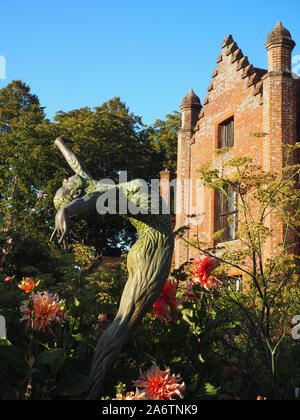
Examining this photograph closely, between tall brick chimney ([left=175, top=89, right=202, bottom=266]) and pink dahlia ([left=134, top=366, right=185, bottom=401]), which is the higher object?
tall brick chimney ([left=175, top=89, right=202, bottom=266])

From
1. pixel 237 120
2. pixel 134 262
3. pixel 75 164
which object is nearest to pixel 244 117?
pixel 237 120

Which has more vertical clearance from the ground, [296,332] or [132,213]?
[132,213]

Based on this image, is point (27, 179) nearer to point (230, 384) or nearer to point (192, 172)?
point (192, 172)

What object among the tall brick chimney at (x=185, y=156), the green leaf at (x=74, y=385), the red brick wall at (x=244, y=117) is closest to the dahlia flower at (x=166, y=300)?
the green leaf at (x=74, y=385)

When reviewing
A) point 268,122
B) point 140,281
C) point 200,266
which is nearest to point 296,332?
point 200,266

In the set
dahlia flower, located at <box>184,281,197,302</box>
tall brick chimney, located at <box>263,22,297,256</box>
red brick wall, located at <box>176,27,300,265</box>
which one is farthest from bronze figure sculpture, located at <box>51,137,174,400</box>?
tall brick chimney, located at <box>263,22,297,256</box>

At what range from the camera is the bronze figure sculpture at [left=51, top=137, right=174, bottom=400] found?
2361 millimetres

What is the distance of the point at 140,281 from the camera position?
2420mm

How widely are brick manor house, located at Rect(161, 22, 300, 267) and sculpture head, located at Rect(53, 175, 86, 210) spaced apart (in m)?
9.27

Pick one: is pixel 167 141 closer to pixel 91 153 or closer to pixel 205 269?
pixel 91 153

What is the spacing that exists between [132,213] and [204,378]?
0.95 m

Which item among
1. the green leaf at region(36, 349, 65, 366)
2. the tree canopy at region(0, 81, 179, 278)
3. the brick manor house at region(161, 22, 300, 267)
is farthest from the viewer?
the tree canopy at region(0, 81, 179, 278)

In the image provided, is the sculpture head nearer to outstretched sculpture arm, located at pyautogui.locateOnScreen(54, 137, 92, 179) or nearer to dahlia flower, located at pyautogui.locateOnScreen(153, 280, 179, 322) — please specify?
outstretched sculpture arm, located at pyautogui.locateOnScreen(54, 137, 92, 179)

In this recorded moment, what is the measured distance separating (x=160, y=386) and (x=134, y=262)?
60 cm
